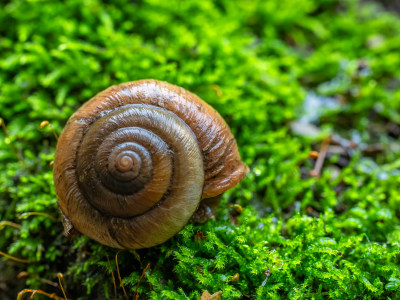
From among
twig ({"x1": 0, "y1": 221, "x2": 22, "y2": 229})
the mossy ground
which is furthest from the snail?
twig ({"x1": 0, "y1": 221, "x2": 22, "y2": 229})

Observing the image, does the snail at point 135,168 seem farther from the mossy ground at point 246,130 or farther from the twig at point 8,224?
the twig at point 8,224

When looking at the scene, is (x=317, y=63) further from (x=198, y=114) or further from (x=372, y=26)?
(x=198, y=114)

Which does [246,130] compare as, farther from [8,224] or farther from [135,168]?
[8,224]

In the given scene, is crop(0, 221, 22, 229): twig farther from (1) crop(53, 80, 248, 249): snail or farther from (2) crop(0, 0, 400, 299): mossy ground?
(1) crop(53, 80, 248, 249): snail

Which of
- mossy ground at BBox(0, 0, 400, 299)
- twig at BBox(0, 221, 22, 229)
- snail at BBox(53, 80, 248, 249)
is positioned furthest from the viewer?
twig at BBox(0, 221, 22, 229)

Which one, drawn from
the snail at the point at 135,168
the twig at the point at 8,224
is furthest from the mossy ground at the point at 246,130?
the snail at the point at 135,168
